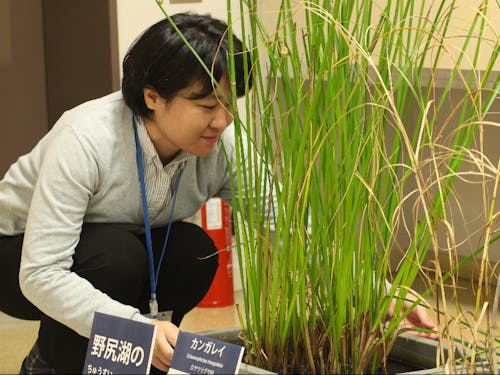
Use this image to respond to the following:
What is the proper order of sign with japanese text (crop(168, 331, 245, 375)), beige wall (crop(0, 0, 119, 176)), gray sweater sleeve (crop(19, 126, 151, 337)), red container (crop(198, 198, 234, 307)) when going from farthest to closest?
beige wall (crop(0, 0, 119, 176)), red container (crop(198, 198, 234, 307)), gray sweater sleeve (crop(19, 126, 151, 337)), sign with japanese text (crop(168, 331, 245, 375))

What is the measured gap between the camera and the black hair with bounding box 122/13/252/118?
1519 mm

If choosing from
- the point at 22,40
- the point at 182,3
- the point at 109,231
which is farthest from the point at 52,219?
the point at 22,40

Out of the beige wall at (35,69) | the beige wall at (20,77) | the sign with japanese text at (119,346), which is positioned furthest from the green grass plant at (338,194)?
the beige wall at (20,77)

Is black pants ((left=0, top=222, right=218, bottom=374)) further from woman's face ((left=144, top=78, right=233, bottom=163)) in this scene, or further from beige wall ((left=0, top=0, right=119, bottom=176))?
beige wall ((left=0, top=0, right=119, bottom=176))

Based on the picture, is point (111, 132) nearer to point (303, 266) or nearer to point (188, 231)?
point (188, 231)

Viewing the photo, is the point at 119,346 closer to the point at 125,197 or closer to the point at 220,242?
the point at 125,197

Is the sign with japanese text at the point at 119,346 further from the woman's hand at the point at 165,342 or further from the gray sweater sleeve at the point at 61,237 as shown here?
the gray sweater sleeve at the point at 61,237

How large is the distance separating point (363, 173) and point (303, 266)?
0.14 metres

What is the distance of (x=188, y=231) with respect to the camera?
1.90m

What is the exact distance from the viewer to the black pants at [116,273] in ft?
5.54

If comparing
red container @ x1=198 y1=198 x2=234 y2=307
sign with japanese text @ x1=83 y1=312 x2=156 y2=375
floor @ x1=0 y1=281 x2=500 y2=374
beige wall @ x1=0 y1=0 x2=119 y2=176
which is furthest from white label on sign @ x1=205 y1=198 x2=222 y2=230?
sign with japanese text @ x1=83 y1=312 x2=156 y2=375

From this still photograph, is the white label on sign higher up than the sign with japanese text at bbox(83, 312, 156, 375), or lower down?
lower down

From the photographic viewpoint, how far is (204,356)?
42.7 inches

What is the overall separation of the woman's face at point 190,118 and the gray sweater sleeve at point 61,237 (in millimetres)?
139
